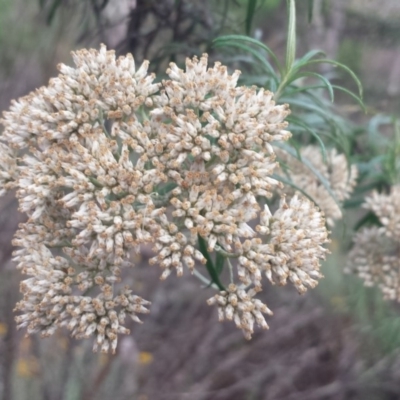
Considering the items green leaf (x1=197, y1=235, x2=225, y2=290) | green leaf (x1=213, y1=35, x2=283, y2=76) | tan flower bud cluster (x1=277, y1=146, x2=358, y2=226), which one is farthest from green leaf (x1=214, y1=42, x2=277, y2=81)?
green leaf (x1=197, y1=235, x2=225, y2=290)

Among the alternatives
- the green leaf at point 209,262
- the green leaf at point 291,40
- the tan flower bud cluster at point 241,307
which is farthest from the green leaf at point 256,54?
the tan flower bud cluster at point 241,307

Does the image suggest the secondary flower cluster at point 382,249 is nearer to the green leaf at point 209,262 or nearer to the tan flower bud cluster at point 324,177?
the tan flower bud cluster at point 324,177

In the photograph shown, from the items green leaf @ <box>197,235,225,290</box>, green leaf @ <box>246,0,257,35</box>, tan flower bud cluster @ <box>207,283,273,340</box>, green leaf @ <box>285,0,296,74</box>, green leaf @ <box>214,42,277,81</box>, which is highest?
green leaf @ <box>246,0,257,35</box>

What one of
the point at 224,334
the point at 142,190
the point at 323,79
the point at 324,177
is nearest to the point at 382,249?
the point at 324,177

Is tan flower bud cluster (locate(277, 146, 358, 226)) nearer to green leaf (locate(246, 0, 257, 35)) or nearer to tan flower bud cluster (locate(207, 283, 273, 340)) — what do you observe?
green leaf (locate(246, 0, 257, 35))

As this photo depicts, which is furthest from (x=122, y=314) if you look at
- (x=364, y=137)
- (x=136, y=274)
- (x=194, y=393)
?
(x=136, y=274)

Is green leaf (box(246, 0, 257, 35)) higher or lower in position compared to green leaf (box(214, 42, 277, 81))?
higher

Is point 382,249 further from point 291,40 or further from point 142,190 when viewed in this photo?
point 142,190
